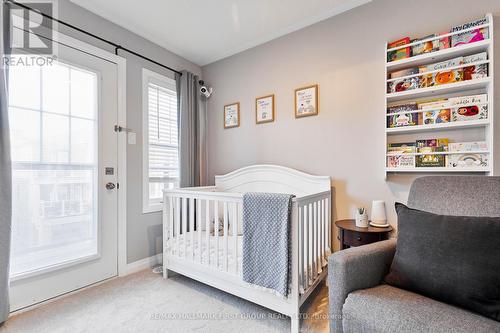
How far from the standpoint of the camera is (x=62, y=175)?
1.96 m

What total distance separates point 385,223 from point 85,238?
8.15 feet

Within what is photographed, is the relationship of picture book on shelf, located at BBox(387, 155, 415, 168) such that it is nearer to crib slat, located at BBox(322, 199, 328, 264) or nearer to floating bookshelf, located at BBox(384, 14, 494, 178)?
floating bookshelf, located at BBox(384, 14, 494, 178)

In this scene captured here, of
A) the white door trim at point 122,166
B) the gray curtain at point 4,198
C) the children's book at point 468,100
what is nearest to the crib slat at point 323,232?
the children's book at point 468,100

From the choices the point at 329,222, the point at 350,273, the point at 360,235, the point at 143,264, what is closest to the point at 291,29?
the point at 329,222

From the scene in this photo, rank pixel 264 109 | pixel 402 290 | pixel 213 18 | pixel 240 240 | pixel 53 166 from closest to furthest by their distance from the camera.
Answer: pixel 402 290 < pixel 53 166 < pixel 240 240 < pixel 213 18 < pixel 264 109

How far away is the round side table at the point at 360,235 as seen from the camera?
1.72m

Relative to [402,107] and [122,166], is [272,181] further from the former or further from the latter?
[122,166]

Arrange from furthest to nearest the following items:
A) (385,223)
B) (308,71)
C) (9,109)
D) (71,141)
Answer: (308,71)
(71,141)
(385,223)
(9,109)

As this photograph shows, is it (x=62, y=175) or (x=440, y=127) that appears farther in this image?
(x=62, y=175)

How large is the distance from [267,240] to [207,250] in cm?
60

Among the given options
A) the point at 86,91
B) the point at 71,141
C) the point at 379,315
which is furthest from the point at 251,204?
Answer: the point at 86,91

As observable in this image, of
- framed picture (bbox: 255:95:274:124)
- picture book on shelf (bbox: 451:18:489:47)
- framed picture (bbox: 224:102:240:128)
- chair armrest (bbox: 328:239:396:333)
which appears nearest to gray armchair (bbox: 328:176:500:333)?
chair armrest (bbox: 328:239:396:333)

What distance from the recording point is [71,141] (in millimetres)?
2018

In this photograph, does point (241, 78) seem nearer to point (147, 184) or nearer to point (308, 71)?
point (308, 71)
